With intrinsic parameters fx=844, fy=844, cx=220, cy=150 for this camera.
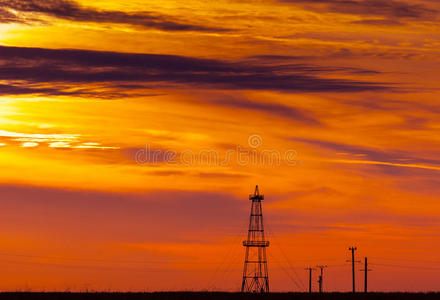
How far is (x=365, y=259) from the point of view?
14912 cm
